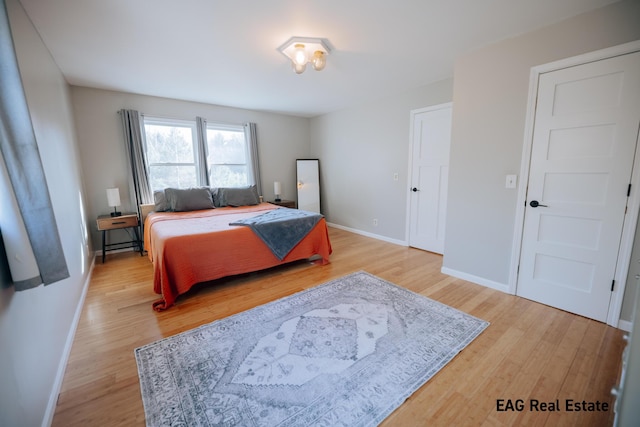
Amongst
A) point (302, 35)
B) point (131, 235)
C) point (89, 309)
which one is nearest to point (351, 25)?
point (302, 35)

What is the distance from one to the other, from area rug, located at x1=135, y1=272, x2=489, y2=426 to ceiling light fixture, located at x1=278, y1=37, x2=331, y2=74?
2257mm

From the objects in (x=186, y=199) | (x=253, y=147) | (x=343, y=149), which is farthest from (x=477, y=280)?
(x=253, y=147)

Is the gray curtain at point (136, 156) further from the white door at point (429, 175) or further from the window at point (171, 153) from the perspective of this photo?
the white door at point (429, 175)

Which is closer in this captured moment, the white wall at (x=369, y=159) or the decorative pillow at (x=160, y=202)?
the decorative pillow at (x=160, y=202)

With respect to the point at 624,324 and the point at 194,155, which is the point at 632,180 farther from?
the point at 194,155

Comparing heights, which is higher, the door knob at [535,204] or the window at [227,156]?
the window at [227,156]

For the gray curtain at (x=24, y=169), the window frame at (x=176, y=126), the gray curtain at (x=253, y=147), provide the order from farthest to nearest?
the gray curtain at (x=253, y=147) → the window frame at (x=176, y=126) → the gray curtain at (x=24, y=169)

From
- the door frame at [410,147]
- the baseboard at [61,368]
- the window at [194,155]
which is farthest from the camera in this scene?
the window at [194,155]

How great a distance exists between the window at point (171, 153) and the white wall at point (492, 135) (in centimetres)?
405

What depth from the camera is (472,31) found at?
86.8 inches

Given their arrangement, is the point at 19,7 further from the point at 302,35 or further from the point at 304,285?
the point at 304,285

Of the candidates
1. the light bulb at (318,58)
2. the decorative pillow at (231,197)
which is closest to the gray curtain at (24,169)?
the light bulb at (318,58)

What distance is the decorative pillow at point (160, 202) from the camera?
3826 mm

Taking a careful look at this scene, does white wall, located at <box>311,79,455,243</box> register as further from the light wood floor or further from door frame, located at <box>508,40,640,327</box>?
the light wood floor
